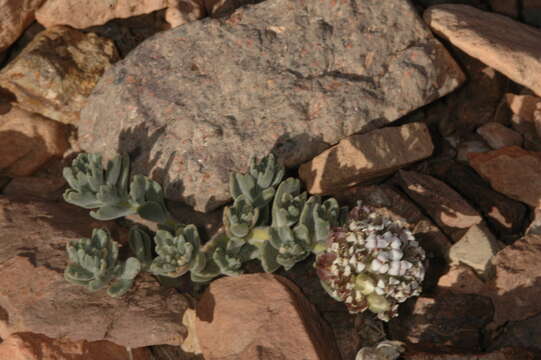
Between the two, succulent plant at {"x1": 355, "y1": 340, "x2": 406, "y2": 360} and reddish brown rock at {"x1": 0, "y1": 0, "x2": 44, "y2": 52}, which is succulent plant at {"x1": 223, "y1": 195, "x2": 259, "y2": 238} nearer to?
succulent plant at {"x1": 355, "y1": 340, "x2": 406, "y2": 360}

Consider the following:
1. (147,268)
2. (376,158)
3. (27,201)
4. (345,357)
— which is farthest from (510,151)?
(27,201)

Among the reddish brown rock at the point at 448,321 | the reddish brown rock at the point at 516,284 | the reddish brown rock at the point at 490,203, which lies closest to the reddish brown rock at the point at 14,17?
the reddish brown rock at the point at 490,203

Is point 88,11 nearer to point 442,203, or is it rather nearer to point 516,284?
point 442,203

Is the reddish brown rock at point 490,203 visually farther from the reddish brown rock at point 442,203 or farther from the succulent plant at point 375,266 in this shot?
the succulent plant at point 375,266

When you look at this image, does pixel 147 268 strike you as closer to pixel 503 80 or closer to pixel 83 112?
pixel 83 112

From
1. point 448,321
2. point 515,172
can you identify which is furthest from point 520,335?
point 515,172

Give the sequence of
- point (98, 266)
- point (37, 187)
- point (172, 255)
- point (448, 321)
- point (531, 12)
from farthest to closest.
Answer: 1. point (531, 12)
2. point (37, 187)
3. point (448, 321)
4. point (172, 255)
5. point (98, 266)

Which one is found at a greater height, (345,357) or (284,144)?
(284,144)
